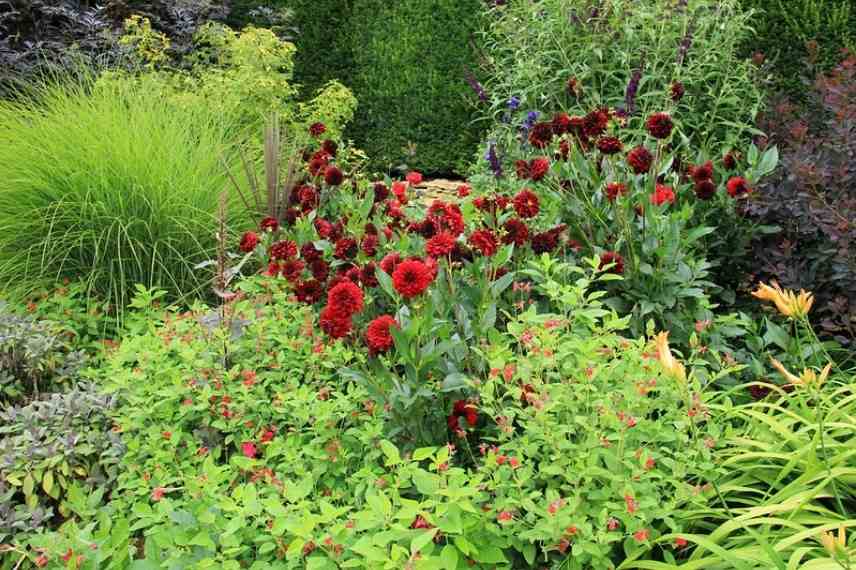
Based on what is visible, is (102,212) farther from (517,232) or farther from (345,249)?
(517,232)

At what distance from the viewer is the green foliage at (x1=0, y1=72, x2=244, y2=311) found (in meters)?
3.82

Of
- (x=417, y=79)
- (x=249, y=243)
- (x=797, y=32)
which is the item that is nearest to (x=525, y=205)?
(x=249, y=243)

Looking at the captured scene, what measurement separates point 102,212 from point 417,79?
3.67 metres

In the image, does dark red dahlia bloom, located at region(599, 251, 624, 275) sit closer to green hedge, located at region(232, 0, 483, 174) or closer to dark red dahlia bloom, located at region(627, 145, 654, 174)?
dark red dahlia bloom, located at region(627, 145, 654, 174)

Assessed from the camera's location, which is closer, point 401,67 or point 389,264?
point 389,264

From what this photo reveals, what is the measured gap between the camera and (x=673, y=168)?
336 centimetres

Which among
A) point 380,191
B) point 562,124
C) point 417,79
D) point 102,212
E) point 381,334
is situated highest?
point 562,124

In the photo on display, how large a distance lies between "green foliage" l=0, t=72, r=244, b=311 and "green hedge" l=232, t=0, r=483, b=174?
9.64ft

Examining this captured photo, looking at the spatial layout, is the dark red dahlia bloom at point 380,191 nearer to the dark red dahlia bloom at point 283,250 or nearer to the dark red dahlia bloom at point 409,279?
the dark red dahlia bloom at point 283,250

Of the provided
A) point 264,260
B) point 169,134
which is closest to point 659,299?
point 264,260

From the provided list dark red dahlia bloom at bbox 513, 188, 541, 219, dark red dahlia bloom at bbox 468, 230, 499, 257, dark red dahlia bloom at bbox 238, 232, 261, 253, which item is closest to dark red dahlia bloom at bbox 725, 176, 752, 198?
dark red dahlia bloom at bbox 513, 188, 541, 219

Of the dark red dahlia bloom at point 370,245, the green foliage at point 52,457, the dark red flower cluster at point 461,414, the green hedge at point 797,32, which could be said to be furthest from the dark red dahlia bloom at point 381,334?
the green hedge at point 797,32

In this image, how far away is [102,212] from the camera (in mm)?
3889

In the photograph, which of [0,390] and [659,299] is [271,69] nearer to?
[0,390]
